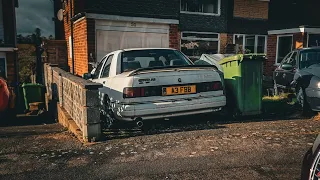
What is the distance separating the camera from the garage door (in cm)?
1181

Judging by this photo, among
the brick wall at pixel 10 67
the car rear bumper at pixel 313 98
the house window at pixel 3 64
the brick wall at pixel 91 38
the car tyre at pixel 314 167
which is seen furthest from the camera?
the brick wall at pixel 10 67

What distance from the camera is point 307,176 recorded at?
105 inches

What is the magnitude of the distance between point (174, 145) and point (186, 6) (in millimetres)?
12250

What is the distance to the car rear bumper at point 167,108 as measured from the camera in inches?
197

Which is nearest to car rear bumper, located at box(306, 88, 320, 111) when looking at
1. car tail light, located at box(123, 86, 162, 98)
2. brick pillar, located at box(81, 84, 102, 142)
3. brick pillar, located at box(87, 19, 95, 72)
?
car tail light, located at box(123, 86, 162, 98)

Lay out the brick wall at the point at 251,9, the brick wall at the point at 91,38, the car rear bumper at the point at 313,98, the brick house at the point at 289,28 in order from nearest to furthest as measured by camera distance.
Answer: the car rear bumper at the point at 313,98, the brick wall at the point at 91,38, the brick house at the point at 289,28, the brick wall at the point at 251,9

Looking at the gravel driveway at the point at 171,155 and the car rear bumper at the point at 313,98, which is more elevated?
the car rear bumper at the point at 313,98

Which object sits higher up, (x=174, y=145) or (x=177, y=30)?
(x=177, y=30)

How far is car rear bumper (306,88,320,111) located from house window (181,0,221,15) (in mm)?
9761

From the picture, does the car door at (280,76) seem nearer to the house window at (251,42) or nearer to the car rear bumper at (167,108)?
the car rear bumper at (167,108)

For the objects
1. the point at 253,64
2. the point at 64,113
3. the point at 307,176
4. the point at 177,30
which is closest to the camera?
the point at 307,176

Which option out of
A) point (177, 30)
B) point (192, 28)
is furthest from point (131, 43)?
point (192, 28)

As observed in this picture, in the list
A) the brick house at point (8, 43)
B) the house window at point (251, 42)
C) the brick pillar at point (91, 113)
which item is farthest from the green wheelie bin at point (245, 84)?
the brick house at point (8, 43)

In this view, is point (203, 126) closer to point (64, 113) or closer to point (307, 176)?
point (307, 176)
